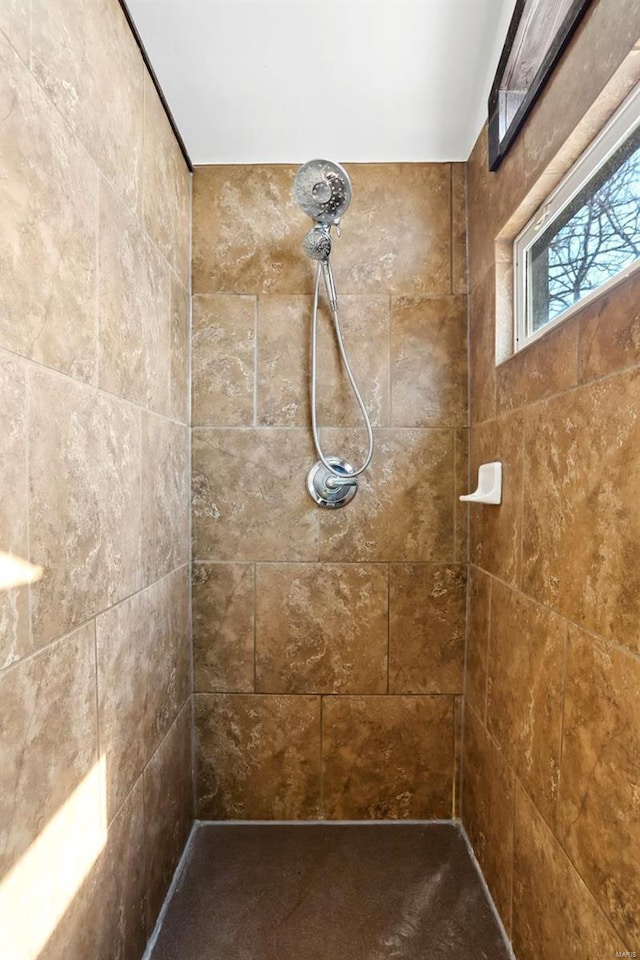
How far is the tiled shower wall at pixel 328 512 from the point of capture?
1567mm

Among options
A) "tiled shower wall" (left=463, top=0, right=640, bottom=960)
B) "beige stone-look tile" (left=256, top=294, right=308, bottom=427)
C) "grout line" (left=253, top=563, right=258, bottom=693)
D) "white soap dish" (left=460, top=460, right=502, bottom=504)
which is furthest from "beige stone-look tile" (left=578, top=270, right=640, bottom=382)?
"grout line" (left=253, top=563, right=258, bottom=693)

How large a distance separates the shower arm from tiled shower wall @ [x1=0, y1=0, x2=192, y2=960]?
17.7 inches

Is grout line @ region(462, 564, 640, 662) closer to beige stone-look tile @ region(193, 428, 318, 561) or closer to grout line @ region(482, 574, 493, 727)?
grout line @ region(482, 574, 493, 727)

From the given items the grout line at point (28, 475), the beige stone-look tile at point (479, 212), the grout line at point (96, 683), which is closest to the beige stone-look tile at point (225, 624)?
the grout line at point (96, 683)

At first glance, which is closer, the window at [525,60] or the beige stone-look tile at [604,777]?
the beige stone-look tile at [604,777]

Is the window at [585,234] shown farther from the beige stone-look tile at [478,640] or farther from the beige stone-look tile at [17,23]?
the beige stone-look tile at [17,23]

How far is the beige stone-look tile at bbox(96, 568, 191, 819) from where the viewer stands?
970 millimetres

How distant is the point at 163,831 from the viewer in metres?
1.29

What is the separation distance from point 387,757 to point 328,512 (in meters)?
0.86

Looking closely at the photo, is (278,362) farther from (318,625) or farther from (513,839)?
(513,839)

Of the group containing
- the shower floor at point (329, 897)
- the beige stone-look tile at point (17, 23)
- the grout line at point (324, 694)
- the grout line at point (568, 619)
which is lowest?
the shower floor at point (329, 897)

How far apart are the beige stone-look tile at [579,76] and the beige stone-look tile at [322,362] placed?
0.59 meters

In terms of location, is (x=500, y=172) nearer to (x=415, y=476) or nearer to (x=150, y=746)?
(x=415, y=476)

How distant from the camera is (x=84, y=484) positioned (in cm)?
89
